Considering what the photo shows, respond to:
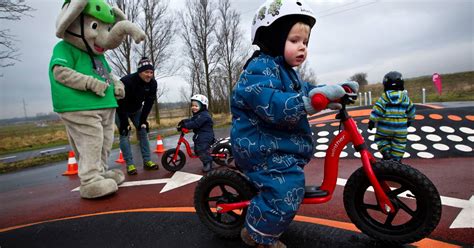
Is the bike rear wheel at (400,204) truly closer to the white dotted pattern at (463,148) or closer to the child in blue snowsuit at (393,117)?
the child in blue snowsuit at (393,117)

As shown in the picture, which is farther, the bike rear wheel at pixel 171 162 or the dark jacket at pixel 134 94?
the bike rear wheel at pixel 171 162

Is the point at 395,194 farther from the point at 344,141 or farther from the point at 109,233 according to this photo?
the point at 109,233

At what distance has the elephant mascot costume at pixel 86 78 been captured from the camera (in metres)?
3.14

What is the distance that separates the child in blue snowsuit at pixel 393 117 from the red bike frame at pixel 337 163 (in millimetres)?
2442

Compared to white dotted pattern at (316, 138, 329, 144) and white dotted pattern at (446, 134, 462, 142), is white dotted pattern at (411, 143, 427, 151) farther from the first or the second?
white dotted pattern at (316, 138, 329, 144)

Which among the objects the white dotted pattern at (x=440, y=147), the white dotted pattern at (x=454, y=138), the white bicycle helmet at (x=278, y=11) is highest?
the white bicycle helmet at (x=278, y=11)

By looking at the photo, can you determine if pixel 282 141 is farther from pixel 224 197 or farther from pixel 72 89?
pixel 72 89

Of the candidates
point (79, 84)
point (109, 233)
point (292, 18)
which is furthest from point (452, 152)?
point (79, 84)

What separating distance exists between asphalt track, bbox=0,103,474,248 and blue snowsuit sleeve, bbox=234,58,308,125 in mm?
921

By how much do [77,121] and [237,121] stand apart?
2.27 m

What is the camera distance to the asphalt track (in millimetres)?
2041

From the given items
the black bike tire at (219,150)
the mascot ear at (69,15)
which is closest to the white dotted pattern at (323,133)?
the black bike tire at (219,150)

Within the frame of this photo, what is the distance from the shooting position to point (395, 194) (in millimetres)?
1806

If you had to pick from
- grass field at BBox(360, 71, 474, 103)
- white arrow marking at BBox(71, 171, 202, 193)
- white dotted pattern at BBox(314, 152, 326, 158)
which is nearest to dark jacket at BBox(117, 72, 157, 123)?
white arrow marking at BBox(71, 171, 202, 193)
